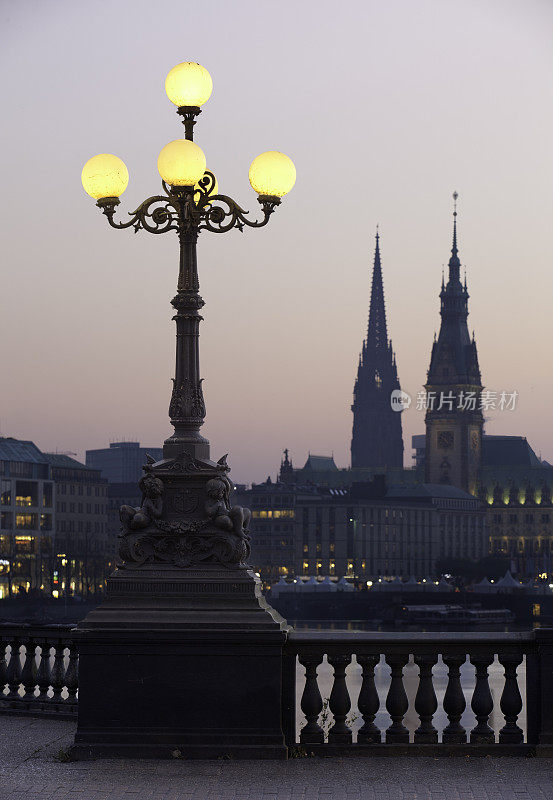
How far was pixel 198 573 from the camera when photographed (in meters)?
13.5

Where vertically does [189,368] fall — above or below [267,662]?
above

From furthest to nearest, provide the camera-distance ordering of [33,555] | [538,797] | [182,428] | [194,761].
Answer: [33,555] → [182,428] → [194,761] → [538,797]

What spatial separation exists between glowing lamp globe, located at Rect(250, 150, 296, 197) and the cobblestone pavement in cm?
567

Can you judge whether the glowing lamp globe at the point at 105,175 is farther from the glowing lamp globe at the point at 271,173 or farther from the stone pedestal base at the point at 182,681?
the stone pedestal base at the point at 182,681

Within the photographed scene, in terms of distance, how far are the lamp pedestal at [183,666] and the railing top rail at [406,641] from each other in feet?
0.89

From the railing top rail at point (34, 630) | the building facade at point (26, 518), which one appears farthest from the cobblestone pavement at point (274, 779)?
the building facade at point (26, 518)

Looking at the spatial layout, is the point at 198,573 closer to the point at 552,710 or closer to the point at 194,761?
the point at 194,761

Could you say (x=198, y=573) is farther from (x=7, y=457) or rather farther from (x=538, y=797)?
(x=7, y=457)

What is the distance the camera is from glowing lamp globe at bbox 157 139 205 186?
566 inches

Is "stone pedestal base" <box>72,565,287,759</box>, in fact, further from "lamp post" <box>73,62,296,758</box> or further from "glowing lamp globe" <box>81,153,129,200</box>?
"glowing lamp globe" <box>81,153,129,200</box>

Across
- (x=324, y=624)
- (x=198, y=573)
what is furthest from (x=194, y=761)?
(x=324, y=624)

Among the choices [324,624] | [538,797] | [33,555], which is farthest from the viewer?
[33,555]

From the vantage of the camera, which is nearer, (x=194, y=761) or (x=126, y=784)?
(x=126, y=784)

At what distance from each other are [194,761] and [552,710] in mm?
3099
